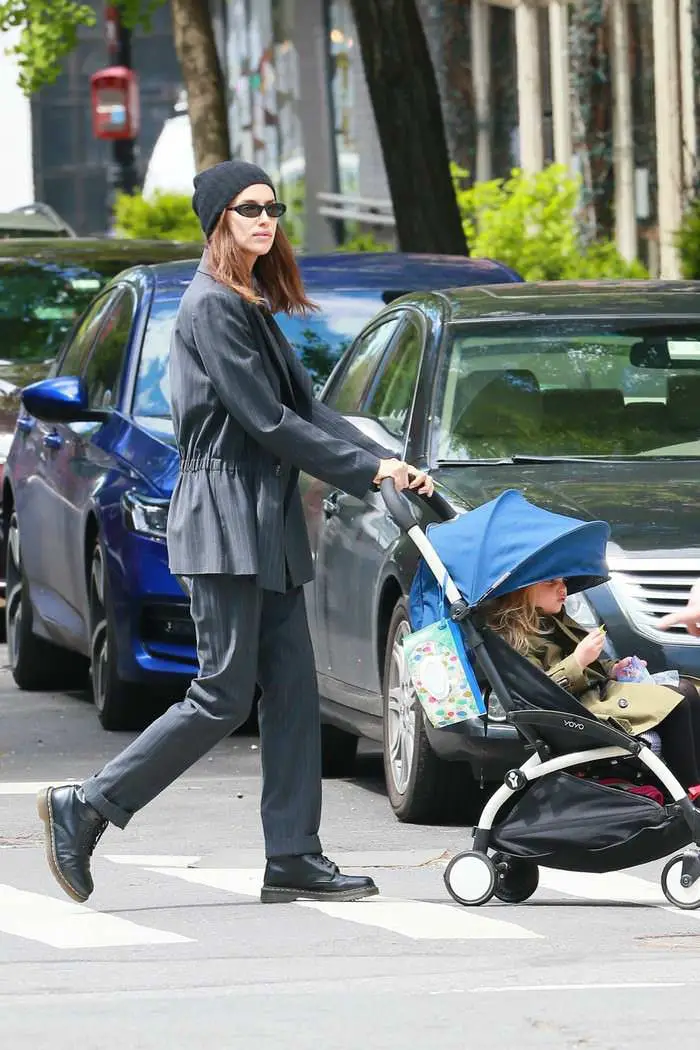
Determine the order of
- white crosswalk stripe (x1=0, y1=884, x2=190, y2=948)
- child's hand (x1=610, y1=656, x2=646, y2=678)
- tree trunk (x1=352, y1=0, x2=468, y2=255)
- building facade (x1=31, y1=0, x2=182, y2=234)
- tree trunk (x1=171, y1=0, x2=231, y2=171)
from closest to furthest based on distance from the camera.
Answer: white crosswalk stripe (x1=0, y1=884, x2=190, y2=948), child's hand (x1=610, y1=656, x2=646, y2=678), tree trunk (x1=352, y1=0, x2=468, y2=255), tree trunk (x1=171, y1=0, x2=231, y2=171), building facade (x1=31, y1=0, x2=182, y2=234)

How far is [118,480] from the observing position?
10797 millimetres

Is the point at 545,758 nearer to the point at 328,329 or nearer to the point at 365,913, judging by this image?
the point at 365,913

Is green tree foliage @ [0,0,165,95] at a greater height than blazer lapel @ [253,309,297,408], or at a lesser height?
greater

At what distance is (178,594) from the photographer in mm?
10516

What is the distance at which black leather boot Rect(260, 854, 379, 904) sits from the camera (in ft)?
22.8

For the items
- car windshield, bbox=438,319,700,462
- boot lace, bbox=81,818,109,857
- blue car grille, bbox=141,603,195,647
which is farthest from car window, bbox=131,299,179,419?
boot lace, bbox=81,818,109,857

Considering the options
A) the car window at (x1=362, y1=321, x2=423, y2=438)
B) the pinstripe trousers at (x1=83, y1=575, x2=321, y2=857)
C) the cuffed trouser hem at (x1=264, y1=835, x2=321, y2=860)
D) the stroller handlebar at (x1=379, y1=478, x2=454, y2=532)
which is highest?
the car window at (x1=362, y1=321, x2=423, y2=438)

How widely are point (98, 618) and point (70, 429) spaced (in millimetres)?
1108

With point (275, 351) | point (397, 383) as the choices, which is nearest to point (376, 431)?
point (397, 383)

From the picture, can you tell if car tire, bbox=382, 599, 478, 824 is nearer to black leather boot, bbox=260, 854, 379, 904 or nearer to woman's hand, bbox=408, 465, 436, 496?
black leather boot, bbox=260, 854, 379, 904

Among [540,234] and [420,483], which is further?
[540,234]

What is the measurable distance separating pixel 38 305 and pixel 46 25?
15.8m

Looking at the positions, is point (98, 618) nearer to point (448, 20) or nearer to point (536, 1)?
point (536, 1)

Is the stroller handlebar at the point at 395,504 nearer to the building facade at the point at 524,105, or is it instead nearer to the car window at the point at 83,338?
the car window at the point at 83,338
